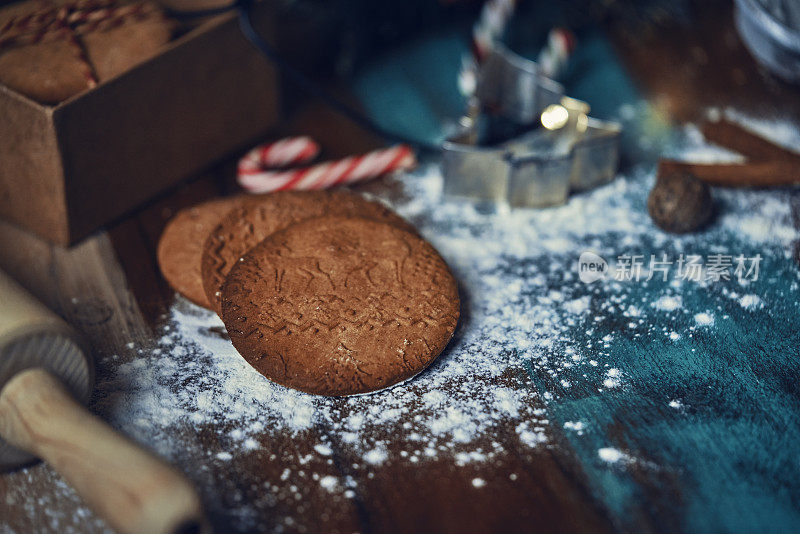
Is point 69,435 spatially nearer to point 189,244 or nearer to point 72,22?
point 189,244

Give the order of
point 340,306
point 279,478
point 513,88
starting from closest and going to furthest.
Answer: point 279,478 → point 340,306 → point 513,88

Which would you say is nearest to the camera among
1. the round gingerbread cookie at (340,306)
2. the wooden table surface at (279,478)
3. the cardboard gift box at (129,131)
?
the wooden table surface at (279,478)

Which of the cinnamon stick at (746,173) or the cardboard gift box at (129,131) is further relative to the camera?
the cinnamon stick at (746,173)

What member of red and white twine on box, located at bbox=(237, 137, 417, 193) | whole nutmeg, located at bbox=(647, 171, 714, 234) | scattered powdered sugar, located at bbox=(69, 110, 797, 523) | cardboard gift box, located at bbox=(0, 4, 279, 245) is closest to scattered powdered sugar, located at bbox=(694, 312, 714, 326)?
scattered powdered sugar, located at bbox=(69, 110, 797, 523)

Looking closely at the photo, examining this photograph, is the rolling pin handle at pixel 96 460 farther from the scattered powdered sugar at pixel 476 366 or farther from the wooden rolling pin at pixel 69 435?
the scattered powdered sugar at pixel 476 366

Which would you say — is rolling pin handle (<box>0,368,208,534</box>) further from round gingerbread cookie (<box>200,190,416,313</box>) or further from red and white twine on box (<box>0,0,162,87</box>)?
red and white twine on box (<box>0,0,162,87</box>)

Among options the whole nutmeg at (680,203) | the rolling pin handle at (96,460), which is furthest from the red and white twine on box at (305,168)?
the rolling pin handle at (96,460)

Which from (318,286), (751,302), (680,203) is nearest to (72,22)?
(318,286)
